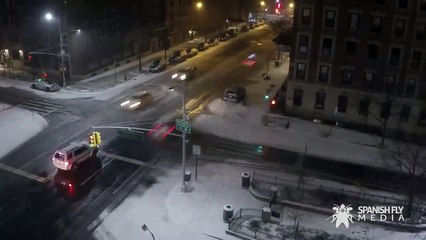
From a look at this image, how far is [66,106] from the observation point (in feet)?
173

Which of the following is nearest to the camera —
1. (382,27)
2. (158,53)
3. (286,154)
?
(286,154)

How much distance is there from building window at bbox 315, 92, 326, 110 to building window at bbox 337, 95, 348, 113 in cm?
169

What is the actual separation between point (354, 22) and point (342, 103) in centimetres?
863

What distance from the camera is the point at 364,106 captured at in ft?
158

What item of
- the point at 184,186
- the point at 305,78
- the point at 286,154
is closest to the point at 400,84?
the point at 305,78

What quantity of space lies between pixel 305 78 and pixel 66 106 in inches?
1071

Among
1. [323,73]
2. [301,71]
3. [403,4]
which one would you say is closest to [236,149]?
[301,71]

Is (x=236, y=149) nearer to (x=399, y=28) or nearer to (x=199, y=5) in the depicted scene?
(x=399, y=28)

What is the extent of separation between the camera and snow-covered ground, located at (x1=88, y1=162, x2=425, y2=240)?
30.2 m

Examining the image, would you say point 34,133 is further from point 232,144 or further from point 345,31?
point 345,31

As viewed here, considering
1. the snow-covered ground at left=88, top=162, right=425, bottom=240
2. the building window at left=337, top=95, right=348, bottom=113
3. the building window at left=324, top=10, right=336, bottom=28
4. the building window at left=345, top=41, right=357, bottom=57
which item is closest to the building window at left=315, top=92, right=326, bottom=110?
the building window at left=337, top=95, right=348, bottom=113

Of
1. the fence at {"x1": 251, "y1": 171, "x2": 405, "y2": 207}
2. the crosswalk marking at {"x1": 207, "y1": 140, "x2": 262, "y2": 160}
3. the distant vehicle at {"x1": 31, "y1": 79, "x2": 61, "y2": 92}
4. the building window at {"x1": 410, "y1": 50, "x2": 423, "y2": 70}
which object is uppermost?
the building window at {"x1": 410, "y1": 50, "x2": 423, "y2": 70}

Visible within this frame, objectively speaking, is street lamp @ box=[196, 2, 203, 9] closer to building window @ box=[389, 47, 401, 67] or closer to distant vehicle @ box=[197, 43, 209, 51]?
distant vehicle @ box=[197, 43, 209, 51]

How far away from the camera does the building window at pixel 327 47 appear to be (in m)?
47.5
